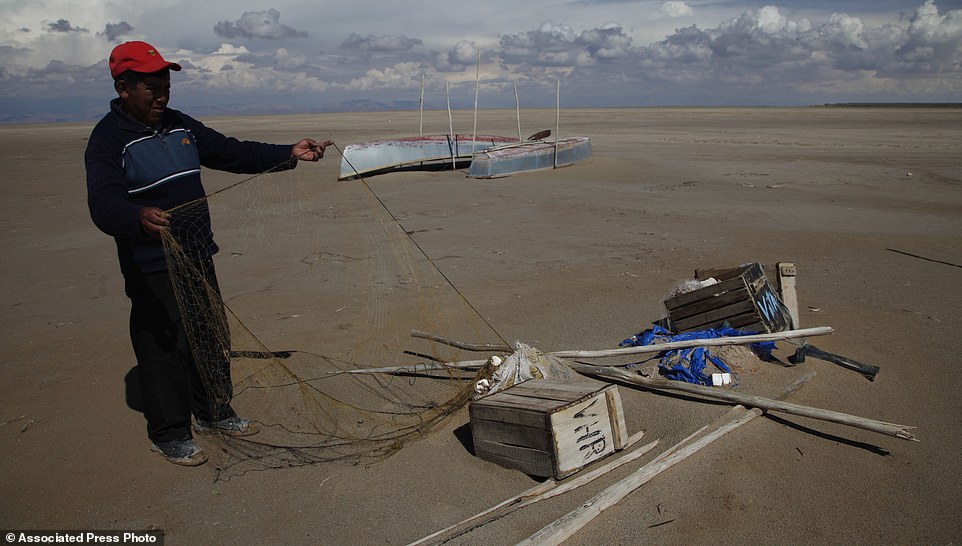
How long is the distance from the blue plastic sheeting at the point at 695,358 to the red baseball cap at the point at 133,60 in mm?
3883

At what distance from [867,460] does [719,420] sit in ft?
2.70

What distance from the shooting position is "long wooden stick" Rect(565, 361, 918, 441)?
13.1 ft

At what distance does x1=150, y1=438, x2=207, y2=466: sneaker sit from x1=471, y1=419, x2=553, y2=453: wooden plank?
64.8 inches

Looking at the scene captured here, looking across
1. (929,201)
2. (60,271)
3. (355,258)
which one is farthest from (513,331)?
(929,201)

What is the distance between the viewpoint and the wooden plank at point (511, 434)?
3727 mm

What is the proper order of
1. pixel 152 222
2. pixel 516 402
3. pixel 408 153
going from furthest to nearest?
pixel 408 153
pixel 516 402
pixel 152 222

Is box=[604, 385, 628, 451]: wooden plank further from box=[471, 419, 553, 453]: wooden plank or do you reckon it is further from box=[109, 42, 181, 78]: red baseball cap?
box=[109, 42, 181, 78]: red baseball cap

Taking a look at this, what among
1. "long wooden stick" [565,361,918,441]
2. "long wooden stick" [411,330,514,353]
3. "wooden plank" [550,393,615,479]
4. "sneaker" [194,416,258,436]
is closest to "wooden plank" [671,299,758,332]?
"long wooden stick" [565,361,918,441]

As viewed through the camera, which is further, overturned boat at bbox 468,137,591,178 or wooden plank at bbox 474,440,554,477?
overturned boat at bbox 468,137,591,178

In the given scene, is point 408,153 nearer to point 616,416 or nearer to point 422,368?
point 422,368

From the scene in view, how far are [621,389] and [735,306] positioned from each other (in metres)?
1.28

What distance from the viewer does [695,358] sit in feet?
16.9

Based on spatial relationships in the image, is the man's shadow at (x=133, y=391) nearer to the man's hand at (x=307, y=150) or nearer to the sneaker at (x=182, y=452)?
the sneaker at (x=182, y=452)

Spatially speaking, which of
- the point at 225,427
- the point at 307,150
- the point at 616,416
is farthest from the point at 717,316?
the point at 225,427
